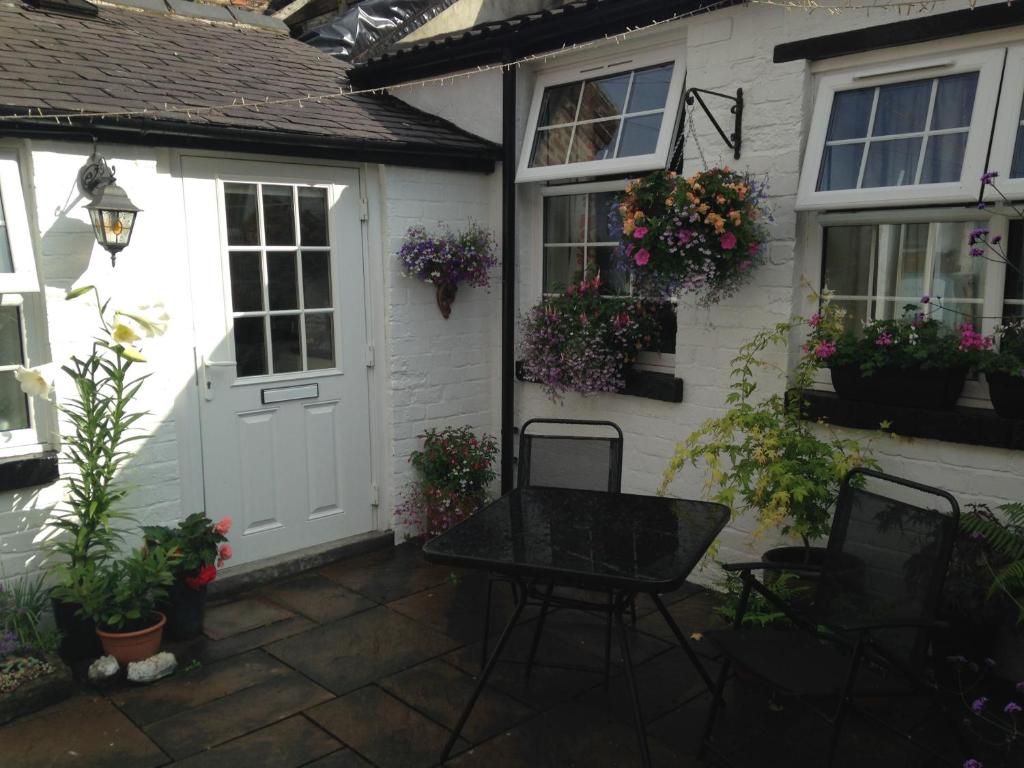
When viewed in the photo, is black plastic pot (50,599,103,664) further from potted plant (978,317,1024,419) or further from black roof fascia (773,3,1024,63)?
black roof fascia (773,3,1024,63)

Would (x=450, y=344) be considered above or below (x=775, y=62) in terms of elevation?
below

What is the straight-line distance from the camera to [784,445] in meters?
3.78

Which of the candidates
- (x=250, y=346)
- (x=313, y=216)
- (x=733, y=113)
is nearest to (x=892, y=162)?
(x=733, y=113)

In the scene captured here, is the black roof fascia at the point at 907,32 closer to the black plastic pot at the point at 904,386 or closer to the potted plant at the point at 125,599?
the black plastic pot at the point at 904,386

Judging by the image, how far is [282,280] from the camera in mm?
4828

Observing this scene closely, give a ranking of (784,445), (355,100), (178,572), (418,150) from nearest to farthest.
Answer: (784,445)
(178,572)
(418,150)
(355,100)

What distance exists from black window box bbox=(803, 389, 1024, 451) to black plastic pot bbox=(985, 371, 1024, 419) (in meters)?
0.04

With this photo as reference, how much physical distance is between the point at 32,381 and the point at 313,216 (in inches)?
72.8

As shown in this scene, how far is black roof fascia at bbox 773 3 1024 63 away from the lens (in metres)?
3.44

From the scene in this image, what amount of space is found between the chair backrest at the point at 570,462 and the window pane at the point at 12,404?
7.66 ft

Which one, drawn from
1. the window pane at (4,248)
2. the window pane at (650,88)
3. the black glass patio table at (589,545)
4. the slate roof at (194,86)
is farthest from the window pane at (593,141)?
the window pane at (4,248)

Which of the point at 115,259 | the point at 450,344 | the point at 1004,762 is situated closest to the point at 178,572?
the point at 115,259

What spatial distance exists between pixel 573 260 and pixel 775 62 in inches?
67.0

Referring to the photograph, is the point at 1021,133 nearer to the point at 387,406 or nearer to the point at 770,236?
the point at 770,236
